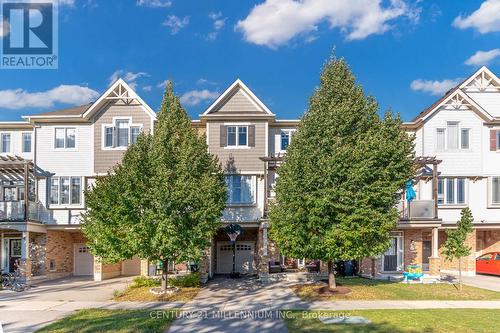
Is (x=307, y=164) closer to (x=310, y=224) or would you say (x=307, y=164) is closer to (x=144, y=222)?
(x=310, y=224)

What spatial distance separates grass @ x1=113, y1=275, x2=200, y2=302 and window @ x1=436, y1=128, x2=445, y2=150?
1629cm

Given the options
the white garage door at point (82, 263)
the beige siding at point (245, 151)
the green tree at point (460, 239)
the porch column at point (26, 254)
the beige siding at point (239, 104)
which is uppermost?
the beige siding at point (239, 104)

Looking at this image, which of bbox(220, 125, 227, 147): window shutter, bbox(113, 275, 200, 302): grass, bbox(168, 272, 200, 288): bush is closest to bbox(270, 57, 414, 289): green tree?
bbox(113, 275, 200, 302): grass

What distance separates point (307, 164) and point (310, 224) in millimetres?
2355

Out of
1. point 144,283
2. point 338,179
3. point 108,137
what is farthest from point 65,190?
point 338,179

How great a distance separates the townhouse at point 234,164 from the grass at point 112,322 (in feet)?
29.5

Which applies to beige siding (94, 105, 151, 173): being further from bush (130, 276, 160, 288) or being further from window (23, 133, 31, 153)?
bush (130, 276, 160, 288)

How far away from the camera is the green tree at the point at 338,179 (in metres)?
15.2

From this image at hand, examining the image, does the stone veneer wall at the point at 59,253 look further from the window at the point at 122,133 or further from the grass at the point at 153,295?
the grass at the point at 153,295

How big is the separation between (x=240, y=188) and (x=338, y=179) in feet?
28.6

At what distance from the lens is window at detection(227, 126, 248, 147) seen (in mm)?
23094

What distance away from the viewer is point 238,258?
25.4 m

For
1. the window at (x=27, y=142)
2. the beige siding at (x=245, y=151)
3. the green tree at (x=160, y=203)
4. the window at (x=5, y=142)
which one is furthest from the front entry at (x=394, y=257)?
the window at (x=5, y=142)

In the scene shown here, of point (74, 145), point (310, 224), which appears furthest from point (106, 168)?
A: point (310, 224)
